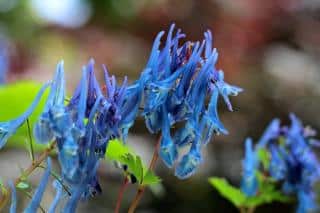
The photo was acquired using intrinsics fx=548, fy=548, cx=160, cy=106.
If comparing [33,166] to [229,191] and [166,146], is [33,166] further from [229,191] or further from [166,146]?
[229,191]

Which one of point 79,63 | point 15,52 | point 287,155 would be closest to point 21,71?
point 15,52

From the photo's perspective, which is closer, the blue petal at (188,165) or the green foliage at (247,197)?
the blue petal at (188,165)

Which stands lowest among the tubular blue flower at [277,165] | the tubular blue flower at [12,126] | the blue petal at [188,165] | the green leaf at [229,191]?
the tubular blue flower at [12,126]

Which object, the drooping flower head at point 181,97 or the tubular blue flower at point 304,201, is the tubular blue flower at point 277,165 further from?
the drooping flower head at point 181,97

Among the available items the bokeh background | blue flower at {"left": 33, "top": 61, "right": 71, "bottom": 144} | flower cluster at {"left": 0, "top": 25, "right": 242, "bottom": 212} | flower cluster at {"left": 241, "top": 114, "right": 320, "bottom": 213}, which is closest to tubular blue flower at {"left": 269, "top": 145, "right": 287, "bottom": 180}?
flower cluster at {"left": 241, "top": 114, "right": 320, "bottom": 213}

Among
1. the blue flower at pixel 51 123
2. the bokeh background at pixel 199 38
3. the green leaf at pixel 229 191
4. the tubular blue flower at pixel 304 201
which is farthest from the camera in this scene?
the bokeh background at pixel 199 38

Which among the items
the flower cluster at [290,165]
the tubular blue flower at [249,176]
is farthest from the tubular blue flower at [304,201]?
the tubular blue flower at [249,176]
